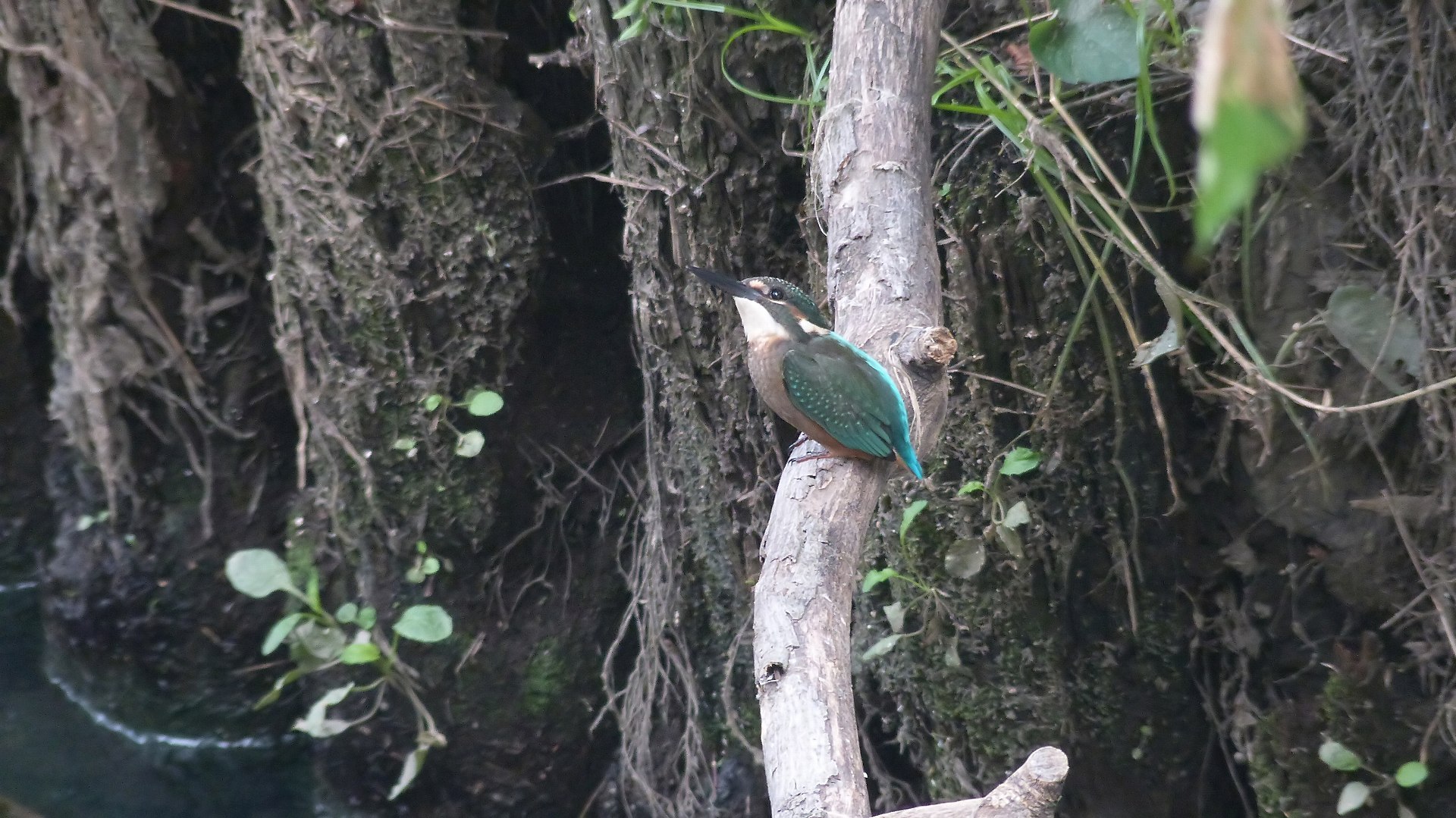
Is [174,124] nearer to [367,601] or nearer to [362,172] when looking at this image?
[362,172]

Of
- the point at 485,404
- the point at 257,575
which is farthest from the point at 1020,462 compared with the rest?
the point at 257,575

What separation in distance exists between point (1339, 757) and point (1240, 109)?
8.08ft

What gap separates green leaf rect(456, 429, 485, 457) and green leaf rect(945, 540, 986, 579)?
4.78 feet

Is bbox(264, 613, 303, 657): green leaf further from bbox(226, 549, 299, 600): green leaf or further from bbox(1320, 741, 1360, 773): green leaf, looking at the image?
bbox(1320, 741, 1360, 773): green leaf

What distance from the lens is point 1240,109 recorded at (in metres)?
0.29

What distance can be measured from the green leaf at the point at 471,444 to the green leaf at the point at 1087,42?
6.58ft

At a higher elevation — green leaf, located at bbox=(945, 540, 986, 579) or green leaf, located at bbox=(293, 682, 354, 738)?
green leaf, located at bbox=(945, 540, 986, 579)

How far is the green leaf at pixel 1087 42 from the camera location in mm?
1725

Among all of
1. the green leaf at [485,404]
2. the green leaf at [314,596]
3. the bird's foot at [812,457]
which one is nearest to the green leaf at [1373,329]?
the bird's foot at [812,457]

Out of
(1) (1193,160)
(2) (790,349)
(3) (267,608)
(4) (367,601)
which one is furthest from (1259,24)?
(3) (267,608)

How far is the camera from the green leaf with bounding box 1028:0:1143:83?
172 cm

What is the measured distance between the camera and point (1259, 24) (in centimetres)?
31

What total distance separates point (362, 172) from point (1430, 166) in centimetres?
251

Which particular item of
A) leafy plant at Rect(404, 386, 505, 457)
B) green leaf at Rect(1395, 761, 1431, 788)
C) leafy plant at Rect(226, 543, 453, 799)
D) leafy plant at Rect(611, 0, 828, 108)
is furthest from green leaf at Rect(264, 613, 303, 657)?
green leaf at Rect(1395, 761, 1431, 788)
